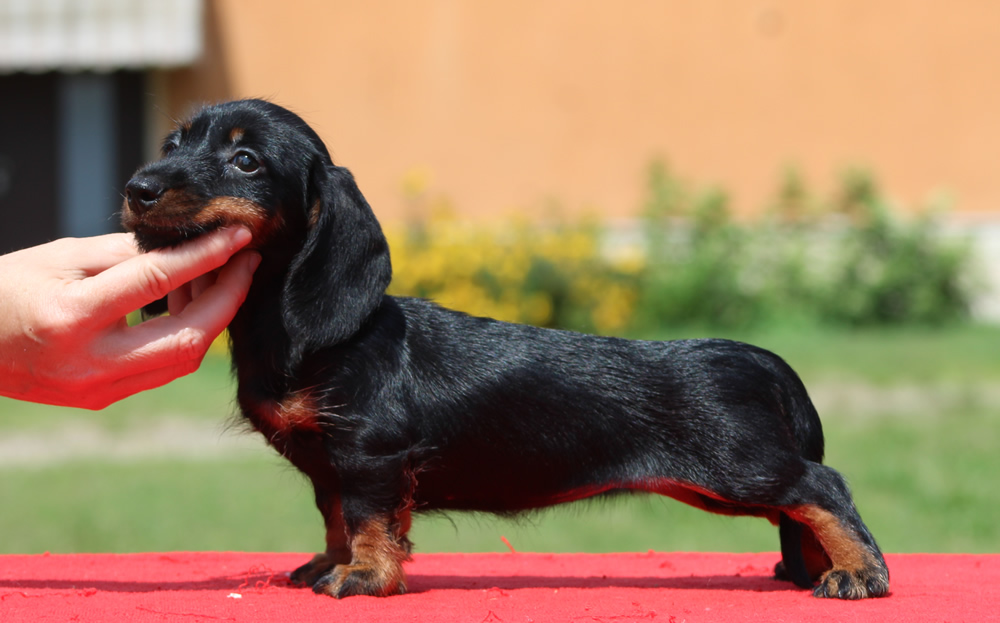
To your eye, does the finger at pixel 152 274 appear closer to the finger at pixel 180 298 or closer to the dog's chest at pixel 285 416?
the finger at pixel 180 298

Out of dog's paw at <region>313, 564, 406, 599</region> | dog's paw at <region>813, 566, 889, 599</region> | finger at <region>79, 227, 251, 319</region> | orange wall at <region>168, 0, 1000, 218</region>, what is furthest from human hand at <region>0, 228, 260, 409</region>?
orange wall at <region>168, 0, 1000, 218</region>

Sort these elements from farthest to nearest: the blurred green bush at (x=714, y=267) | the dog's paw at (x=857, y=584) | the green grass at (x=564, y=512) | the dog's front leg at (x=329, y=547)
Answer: the blurred green bush at (x=714, y=267) → the green grass at (x=564, y=512) → the dog's front leg at (x=329, y=547) → the dog's paw at (x=857, y=584)

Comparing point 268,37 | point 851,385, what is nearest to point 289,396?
point 851,385

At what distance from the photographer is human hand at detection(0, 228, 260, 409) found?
2629 mm

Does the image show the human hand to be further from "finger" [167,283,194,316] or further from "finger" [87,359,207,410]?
"finger" [167,283,194,316]

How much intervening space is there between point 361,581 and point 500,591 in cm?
40

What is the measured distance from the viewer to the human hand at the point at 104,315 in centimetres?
263

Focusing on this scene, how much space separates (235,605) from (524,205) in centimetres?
1085

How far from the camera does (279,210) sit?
9.32 ft

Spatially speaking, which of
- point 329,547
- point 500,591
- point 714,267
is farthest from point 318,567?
point 714,267

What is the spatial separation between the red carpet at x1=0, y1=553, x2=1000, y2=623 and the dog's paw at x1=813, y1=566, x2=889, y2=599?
4cm

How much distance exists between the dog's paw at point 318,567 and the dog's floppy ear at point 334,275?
27.8 inches

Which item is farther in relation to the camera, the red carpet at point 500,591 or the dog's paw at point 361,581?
the dog's paw at point 361,581

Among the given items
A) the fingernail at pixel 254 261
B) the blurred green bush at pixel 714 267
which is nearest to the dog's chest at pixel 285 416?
the fingernail at pixel 254 261
